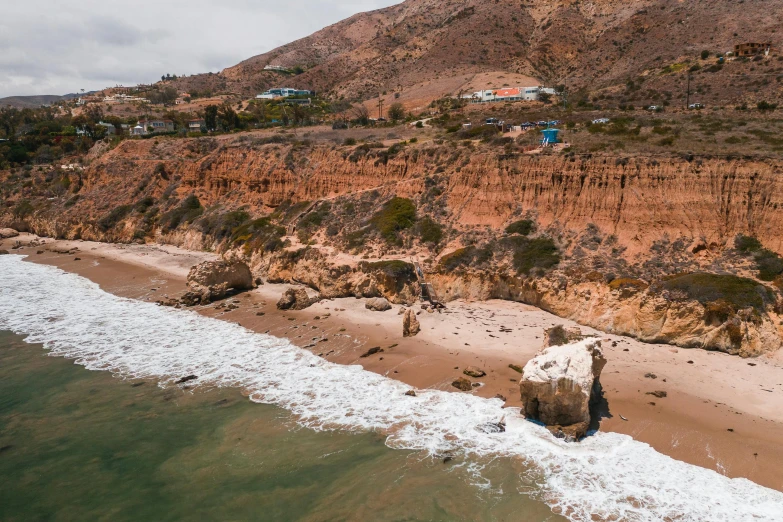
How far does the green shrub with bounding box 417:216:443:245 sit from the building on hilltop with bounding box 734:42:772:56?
58.2 m

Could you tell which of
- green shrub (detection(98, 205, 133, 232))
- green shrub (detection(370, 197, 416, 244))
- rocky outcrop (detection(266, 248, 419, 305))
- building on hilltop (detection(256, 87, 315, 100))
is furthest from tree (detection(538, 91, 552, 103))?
building on hilltop (detection(256, 87, 315, 100))

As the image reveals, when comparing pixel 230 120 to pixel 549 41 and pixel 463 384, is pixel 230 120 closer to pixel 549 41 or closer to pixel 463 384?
pixel 549 41

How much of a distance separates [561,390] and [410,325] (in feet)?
29.1

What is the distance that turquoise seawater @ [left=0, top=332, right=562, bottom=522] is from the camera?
42.1 feet

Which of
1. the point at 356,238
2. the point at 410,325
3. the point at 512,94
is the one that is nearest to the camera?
the point at 410,325

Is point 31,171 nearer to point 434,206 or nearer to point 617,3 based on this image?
point 434,206

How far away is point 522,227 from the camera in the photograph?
27469 millimetres

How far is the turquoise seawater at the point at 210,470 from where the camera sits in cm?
1284

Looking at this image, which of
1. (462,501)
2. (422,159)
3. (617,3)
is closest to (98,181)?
(422,159)

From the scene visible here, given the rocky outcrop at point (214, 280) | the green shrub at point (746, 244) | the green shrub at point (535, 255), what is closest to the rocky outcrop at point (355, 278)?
the rocky outcrop at point (214, 280)

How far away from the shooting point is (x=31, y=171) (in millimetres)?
67812

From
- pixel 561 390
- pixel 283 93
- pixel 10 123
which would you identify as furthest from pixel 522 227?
pixel 10 123

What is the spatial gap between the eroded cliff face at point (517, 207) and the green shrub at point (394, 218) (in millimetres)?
794

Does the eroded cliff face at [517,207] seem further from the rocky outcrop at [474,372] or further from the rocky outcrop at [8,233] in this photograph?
the rocky outcrop at [8,233]
